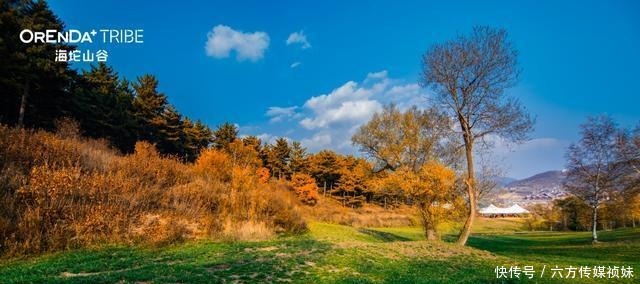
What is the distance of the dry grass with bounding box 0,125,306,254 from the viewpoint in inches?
464

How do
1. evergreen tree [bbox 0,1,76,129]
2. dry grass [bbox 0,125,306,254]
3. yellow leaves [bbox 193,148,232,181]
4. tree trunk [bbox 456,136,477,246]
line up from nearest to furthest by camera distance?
1. dry grass [bbox 0,125,306,254]
2. tree trunk [bbox 456,136,477,246]
3. yellow leaves [bbox 193,148,232,181]
4. evergreen tree [bbox 0,1,76,129]

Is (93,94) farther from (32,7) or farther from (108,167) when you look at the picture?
(108,167)

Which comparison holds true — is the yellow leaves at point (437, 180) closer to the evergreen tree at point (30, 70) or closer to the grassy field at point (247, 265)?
the grassy field at point (247, 265)

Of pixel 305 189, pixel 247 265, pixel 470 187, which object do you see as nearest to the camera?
pixel 247 265

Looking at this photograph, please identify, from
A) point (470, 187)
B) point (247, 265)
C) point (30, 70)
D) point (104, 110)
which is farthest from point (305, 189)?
point (247, 265)

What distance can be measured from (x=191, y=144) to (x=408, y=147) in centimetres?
4318

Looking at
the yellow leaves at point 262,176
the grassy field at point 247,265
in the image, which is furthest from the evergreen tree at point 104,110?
the grassy field at point 247,265

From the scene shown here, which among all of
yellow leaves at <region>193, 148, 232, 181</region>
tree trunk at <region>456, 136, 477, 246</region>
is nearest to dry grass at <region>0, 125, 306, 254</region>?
yellow leaves at <region>193, 148, 232, 181</region>

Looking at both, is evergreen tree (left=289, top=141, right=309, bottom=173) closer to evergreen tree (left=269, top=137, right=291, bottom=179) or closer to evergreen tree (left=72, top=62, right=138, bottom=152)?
evergreen tree (left=269, top=137, right=291, bottom=179)

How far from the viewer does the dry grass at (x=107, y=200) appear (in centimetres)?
1178

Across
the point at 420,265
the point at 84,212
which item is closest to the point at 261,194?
the point at 84,212

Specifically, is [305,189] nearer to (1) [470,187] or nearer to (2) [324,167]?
(2) [324,167]

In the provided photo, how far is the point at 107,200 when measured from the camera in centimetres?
1480

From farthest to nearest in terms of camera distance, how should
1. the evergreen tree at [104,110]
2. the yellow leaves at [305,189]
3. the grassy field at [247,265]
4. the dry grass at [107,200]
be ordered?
1. the yellow leaves at [305,189]
2. the evergreen tree at [104,110]
3. the dry grass at [107,200]
4. the grassy field at [247,265]
